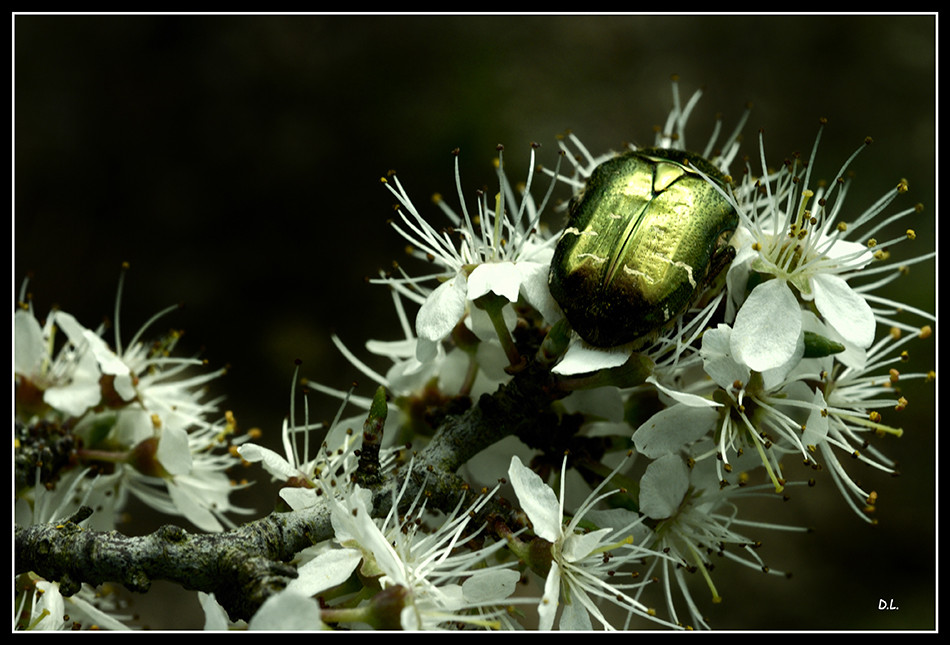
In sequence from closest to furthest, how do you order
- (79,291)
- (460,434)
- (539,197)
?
(460,434)
(539,197)
(79,291)

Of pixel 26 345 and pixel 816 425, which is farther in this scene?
pixel 26 345

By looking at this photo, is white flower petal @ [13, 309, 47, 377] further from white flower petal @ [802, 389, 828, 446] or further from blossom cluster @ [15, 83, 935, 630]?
white flower petal @ [802, 389, 828, 446]

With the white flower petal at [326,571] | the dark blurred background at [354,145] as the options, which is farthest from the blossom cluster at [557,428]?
the dark blurred background at [354,145]

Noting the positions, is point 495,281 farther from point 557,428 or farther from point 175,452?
point 175,452

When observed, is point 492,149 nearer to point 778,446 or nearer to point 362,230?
point 362,230

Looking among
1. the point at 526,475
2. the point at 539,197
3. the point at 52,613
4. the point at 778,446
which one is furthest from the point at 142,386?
the point at 539,197

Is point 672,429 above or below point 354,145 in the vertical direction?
below

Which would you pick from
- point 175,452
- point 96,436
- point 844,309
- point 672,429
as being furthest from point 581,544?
point 96,436
